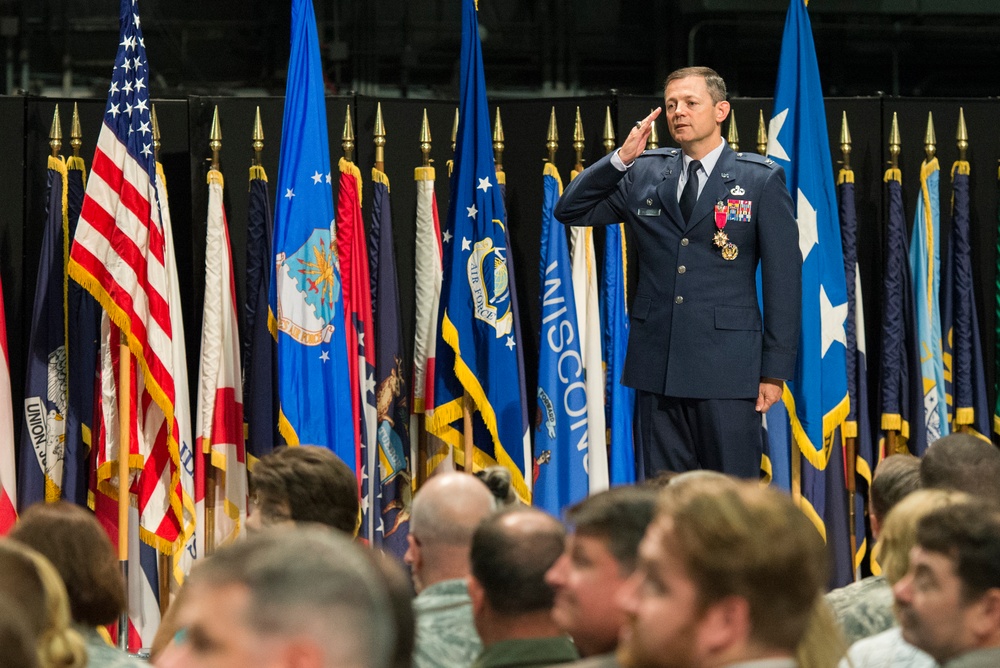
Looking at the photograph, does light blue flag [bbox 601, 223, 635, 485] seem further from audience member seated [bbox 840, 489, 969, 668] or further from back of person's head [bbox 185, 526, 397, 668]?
back of person's head [bbox 185, 526, 397, 668]

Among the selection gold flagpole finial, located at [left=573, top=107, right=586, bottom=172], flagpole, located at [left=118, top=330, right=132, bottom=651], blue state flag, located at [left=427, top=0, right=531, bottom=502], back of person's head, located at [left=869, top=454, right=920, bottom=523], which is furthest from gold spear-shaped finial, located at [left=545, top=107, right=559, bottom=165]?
back of person's head, located at [left=869, top=454, right=920, bottom=523]

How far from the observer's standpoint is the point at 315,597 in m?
1.64

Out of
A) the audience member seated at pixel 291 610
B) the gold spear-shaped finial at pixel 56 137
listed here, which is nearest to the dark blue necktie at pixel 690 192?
the gold spear-shaped finial at pixel 56 137

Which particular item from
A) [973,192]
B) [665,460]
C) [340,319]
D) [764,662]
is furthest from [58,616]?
[973,192]

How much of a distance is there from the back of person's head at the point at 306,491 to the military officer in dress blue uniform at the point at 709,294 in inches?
47.8

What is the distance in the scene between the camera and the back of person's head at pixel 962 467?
3629mm

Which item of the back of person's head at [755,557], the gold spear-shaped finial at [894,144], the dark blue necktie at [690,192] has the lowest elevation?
the back of person's head at [755,557]

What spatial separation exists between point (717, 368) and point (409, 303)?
217 cm

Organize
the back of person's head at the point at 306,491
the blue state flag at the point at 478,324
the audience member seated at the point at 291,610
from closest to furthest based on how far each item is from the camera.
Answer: the audience member seated at the point at 291,610 < the back of person's head at the point at 306,491 < the blue state flag at the point at 478,324

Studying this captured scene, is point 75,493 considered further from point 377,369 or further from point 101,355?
point 377,369

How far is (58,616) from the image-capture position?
2096 millimetres

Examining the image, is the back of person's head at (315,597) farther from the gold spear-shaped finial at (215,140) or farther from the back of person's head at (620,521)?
the gold spear-shaped finial at (215,140)

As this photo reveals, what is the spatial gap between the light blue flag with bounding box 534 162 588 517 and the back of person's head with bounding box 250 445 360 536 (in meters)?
2.42

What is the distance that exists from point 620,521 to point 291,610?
0.76 m
